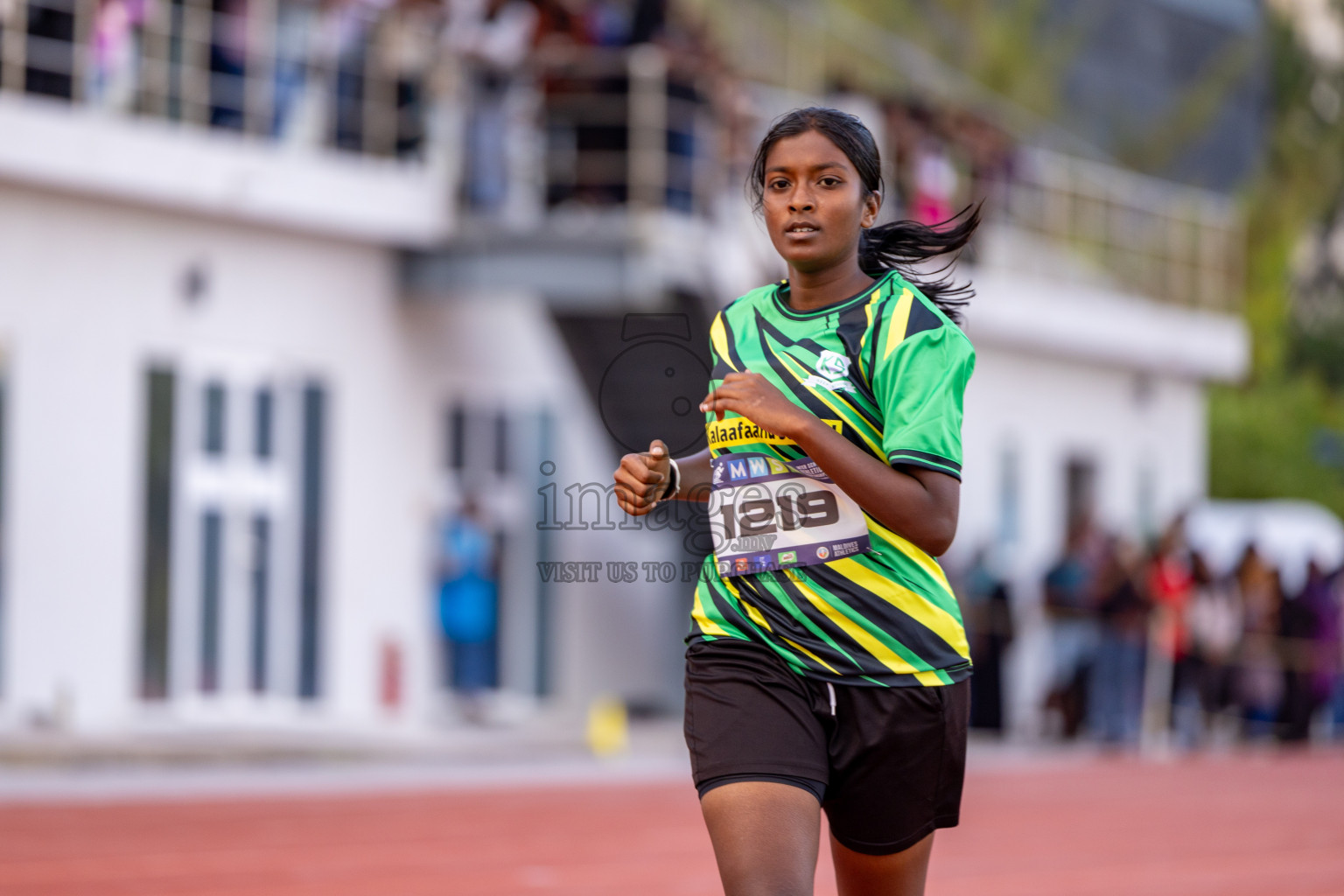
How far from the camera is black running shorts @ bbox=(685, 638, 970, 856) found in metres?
4.45

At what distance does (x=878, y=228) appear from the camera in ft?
15.9

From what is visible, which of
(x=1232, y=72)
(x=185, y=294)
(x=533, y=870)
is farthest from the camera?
(x=1232, y=72)

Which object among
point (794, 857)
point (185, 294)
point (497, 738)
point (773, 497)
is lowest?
point (497, 738)

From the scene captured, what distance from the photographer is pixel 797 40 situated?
28531mm

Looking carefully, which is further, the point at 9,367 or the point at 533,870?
the point at 9,367

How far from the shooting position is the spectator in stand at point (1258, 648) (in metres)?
22.2

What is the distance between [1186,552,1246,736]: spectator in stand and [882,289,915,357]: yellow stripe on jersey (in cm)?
1709

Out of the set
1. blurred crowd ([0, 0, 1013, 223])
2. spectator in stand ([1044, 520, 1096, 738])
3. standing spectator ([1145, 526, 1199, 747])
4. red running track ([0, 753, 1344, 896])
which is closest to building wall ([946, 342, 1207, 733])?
spectator in stand ([1044, 520, 1096, 738])

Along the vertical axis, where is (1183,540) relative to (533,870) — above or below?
above

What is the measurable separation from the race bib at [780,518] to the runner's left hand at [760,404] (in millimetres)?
173

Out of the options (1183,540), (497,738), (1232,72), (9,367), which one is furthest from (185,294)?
(1232,72)

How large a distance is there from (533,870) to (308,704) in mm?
9321

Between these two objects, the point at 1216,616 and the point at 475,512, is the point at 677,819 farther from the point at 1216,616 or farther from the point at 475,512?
the point at 1216,616

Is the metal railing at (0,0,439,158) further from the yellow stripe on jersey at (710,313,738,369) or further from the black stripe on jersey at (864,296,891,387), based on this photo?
the black stripe on jersey at (864,296,891,387)
